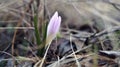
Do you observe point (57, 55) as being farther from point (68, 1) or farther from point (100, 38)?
point (68, 1)

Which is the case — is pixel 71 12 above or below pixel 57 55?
above

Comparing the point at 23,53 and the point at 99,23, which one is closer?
the point at 23,53

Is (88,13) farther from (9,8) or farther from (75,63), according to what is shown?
(75,63)

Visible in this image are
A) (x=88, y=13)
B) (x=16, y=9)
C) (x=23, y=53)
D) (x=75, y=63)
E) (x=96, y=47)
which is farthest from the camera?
(x=88, y=13)

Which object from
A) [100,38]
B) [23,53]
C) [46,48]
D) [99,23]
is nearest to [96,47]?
[100,38]

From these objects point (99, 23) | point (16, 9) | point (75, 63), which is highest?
point (16, 9)

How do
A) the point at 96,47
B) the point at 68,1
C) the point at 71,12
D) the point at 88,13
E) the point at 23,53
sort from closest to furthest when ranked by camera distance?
the point at 96,47
the point at 23,53
the point at 68,1
the point at 88,13
the point at 71,12

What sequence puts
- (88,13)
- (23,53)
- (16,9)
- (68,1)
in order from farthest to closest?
(88,13), (16,9), (68,1), (23,53)

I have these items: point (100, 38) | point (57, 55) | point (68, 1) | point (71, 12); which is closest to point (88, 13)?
point (71, 12)

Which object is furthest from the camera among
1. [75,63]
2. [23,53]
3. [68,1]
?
[68,1]
